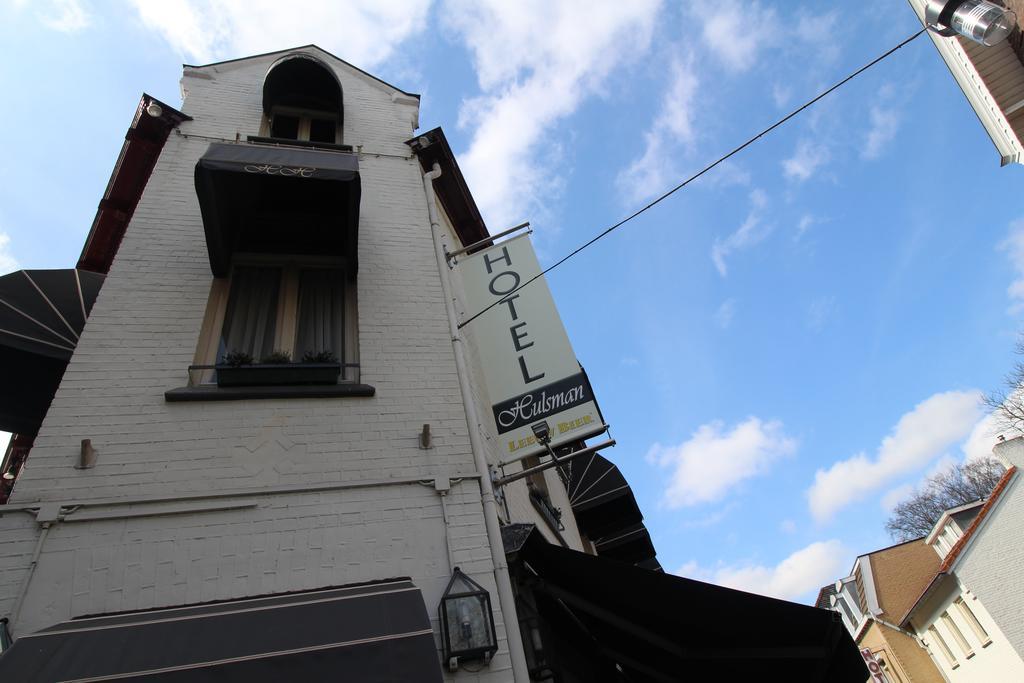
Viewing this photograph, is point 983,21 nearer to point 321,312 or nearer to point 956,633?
point 321,312

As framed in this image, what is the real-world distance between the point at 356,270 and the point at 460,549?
3212 mm

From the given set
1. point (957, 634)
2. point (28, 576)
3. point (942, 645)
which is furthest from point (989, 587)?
point (28, 576)

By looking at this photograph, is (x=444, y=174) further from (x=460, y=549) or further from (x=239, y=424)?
(x=460, y=549)

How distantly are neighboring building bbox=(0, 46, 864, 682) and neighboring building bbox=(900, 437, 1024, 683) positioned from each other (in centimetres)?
1786

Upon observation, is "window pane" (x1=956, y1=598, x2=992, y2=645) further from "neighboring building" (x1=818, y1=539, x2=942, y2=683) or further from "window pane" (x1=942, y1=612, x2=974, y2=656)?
"neighboring building" (x1=818, y1=539, x2=942, y2=683)

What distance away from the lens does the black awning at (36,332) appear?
5.34 metres

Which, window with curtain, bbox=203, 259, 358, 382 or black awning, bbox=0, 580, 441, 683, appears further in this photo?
window with curtain, bbox=203, 259, 358, 382

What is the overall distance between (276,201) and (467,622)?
4.79 m

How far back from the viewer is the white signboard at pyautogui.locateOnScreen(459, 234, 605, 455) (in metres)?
5.27

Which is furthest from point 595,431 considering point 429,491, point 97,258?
point 97,258

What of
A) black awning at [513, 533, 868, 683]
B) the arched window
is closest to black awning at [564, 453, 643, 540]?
black awning at [513, 533, 868, 683]

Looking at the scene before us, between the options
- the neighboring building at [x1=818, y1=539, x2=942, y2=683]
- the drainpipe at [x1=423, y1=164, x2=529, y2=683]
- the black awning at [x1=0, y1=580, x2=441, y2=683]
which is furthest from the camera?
the neighboring building at [x1=818, y1=539, x2=942, y2=683]

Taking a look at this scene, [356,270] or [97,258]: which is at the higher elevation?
[97,258]

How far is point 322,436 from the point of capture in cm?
475
